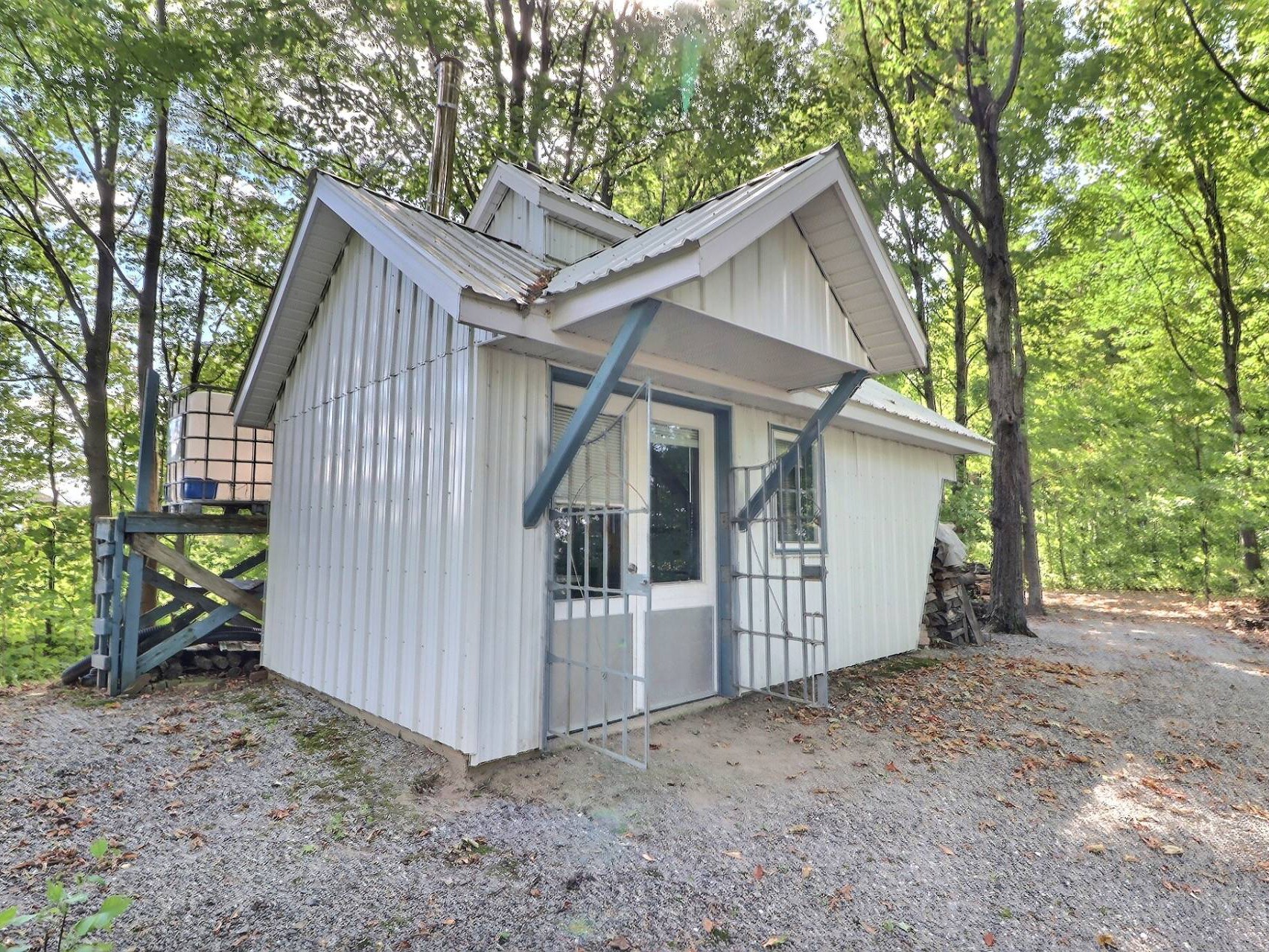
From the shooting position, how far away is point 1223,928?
8.36 ft

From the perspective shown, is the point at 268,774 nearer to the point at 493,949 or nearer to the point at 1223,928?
the point at 493,949

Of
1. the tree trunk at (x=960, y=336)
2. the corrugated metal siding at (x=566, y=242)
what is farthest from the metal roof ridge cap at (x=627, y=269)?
the tree trunk at (x=960, y=336)

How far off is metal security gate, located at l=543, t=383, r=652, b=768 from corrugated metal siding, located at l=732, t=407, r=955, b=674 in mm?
1638

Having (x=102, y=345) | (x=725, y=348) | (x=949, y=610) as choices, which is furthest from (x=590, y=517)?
(x=102, y=345)

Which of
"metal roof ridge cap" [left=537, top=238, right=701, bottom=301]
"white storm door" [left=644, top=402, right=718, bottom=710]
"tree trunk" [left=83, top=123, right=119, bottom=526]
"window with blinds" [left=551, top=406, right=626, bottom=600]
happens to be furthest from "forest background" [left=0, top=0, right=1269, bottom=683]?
"metal roof ridge cap" [left=537, top=238, right=701, bottom=301]

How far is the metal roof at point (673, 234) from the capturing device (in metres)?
3.12

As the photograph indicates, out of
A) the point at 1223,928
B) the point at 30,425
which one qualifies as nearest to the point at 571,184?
the point at 30,425

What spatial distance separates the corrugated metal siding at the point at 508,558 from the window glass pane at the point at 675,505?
1.15m

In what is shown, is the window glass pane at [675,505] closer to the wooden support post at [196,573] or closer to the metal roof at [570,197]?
the metal roof at [570,197]

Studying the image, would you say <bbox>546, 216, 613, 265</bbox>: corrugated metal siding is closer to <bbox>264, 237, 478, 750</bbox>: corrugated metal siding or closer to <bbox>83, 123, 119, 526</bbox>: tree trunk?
<bbox>264, 237, 478, 750</bbox>: corrugated metal siding

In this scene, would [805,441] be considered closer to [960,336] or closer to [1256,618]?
[1256,618]

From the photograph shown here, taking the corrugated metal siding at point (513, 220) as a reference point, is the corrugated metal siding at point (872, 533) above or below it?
below

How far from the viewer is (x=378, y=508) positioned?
15.4 ft

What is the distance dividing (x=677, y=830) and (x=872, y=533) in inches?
199
